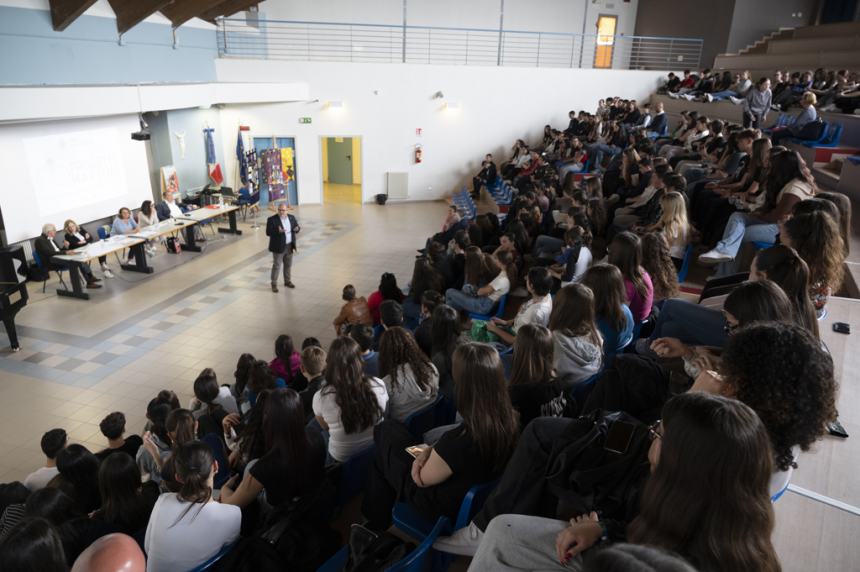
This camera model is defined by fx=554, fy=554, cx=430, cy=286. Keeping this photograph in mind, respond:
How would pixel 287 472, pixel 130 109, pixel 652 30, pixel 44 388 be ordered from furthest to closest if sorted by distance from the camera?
pixel 652 30, pixel 130 109, pixel 44 388, pixel 287 472

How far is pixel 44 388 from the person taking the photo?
6.30m

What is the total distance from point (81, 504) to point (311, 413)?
1.51 m

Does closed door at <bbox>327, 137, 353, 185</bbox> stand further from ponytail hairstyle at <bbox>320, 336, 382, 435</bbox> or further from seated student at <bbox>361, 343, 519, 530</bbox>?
seated student at <bbox>361, 343, 519, 530</bbox>

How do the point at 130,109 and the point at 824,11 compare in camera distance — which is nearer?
the point at 130,109

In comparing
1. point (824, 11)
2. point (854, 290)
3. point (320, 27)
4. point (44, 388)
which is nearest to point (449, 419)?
point (854, 290)

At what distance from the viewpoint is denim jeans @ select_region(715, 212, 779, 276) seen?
4922mm

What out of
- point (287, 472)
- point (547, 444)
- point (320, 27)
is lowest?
point (287, 472)

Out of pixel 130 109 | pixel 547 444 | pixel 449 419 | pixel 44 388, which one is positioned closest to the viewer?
pixel 547 444

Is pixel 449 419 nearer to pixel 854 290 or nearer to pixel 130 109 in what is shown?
pixel 854 290

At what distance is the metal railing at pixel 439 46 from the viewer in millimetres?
14547

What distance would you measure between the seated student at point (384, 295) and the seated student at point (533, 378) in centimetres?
353

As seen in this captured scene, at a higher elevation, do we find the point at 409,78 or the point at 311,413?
the point at 409,78

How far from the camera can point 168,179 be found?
40.3ft

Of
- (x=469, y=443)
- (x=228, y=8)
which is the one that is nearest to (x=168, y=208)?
(x=228, y=8)
